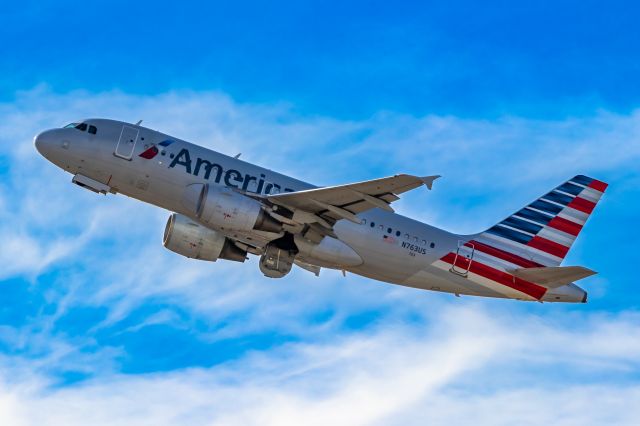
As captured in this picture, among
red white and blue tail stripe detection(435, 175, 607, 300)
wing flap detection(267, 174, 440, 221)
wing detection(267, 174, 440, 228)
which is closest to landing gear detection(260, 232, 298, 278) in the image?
wing detection(267, 174, 440, 228)

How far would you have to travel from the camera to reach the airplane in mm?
38781

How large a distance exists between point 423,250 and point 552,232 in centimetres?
850

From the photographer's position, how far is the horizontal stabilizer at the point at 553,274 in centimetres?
4069

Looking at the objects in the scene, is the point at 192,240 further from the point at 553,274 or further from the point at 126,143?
the point at 553,274

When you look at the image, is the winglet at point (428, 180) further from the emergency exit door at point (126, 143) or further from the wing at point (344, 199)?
the emergency exit door at point (126, 143)

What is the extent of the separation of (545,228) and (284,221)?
15081 millimetres

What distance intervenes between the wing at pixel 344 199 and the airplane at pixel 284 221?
43mm

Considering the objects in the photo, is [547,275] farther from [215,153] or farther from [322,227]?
[215,153]

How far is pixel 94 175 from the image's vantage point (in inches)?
1583

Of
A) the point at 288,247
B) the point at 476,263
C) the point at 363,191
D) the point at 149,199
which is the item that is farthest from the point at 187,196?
the point at 476,263

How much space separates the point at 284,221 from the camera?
1559 inches

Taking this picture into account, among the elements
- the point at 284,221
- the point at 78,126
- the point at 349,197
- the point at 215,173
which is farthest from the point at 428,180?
the point at 78,126

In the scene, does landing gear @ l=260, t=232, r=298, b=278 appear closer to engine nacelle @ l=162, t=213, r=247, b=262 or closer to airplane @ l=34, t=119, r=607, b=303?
airplane @ l=34, t=119, r=607, b=303

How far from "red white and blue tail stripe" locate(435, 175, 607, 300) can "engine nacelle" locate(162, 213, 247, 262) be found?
10.5m
